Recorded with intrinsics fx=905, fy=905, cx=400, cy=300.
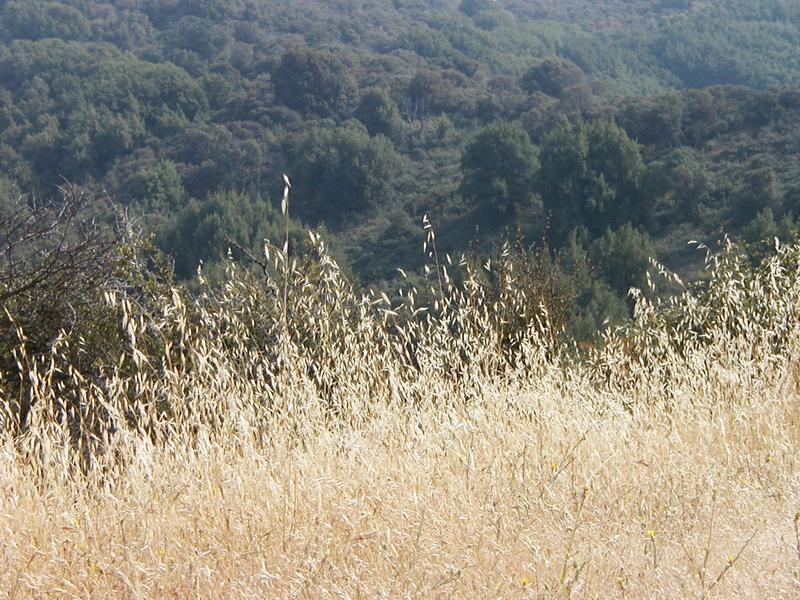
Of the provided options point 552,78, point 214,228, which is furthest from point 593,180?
point 552,78

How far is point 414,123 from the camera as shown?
59.8 m

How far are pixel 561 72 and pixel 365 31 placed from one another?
3150cm

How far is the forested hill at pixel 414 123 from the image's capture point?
3747 cm

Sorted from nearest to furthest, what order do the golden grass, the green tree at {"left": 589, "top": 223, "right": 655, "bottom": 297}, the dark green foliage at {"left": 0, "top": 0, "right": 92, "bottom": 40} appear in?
the golden grass
the green tree at {"left": 589, "top": 223, "right": 655, "bottom": 297}
the dark green foliage at {"left": 0, "top": 0, "right": 92, "bottom": 40}

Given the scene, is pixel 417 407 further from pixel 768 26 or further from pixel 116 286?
pixel 768 26

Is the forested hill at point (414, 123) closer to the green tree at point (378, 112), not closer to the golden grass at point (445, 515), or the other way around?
the green tree at point (378, 112)

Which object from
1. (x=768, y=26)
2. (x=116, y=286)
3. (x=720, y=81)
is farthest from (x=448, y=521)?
(x=768, y=26)

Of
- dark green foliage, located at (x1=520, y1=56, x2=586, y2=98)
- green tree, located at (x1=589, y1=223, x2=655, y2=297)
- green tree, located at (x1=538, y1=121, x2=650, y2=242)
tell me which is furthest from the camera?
dark green foliage, located at (x1=520, y1=56, x2=586, y2=98)

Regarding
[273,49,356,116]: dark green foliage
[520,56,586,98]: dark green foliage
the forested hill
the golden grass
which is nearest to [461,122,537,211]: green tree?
the forested hill

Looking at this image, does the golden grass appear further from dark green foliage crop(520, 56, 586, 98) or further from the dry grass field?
dark green foliage crop(520, 56, 586, 98)

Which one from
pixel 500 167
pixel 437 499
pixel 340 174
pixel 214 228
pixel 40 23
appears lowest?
pixel 40 23

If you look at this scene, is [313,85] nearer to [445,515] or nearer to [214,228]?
[214,228]

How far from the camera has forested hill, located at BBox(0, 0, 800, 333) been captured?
123 feet

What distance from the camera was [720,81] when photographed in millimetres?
74250
